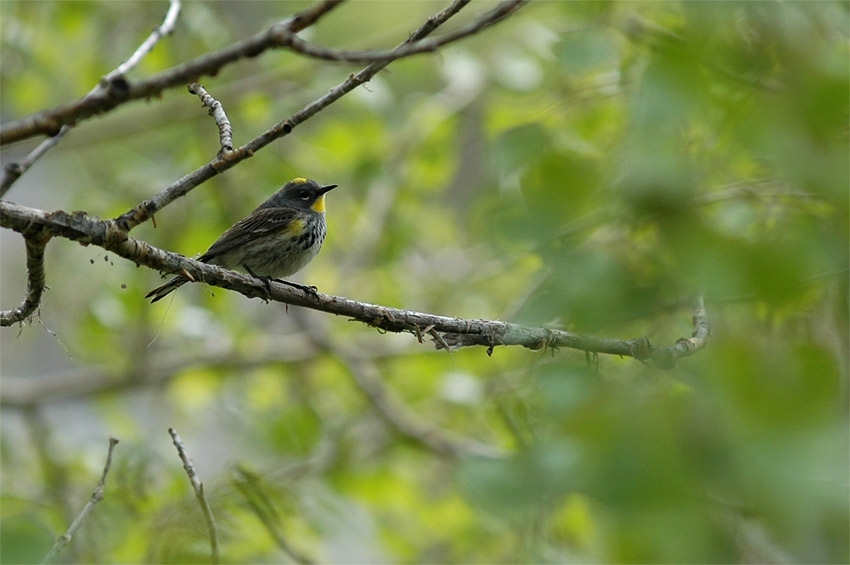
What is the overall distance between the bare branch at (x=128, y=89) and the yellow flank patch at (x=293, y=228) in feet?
13.4

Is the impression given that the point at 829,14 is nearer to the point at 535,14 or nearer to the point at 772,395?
the point at 772,395

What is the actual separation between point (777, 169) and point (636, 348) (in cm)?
164

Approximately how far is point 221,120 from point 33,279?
83 cm

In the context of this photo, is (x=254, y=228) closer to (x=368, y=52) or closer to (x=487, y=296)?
(x=487, y=296)

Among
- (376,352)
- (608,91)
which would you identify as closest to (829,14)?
(608,91)

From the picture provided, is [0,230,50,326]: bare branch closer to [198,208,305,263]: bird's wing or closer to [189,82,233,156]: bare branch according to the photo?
[189,82,233,156]: bare branch

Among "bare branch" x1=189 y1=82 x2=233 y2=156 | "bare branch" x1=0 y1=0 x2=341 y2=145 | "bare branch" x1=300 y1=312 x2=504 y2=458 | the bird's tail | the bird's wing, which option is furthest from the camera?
"bare branch" x1=300 y1=312 x2=504 y2=458

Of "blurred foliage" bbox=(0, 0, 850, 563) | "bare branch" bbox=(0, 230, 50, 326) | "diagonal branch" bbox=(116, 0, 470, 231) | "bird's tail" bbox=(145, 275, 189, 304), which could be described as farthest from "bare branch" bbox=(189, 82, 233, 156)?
"bird's tail" bbox=(145, 275, 189, 304)

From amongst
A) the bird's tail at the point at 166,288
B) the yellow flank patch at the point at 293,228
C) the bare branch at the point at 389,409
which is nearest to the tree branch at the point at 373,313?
the bird's tail at the point at 166,288

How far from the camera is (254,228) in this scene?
19.1 feet

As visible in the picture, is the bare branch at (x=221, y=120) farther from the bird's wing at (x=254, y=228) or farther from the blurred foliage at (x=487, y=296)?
the bird's wing at (x=254, y=228)

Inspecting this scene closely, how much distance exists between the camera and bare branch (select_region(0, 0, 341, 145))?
171cm

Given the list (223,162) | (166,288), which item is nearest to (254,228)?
(166,288)

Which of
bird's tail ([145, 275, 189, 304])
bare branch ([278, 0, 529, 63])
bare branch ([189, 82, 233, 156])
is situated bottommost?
bare branch ([278, 0, 529, 63])
